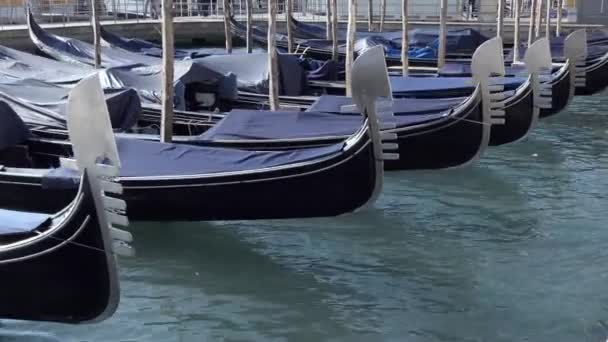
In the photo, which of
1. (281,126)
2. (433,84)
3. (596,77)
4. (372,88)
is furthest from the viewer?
(596,77)

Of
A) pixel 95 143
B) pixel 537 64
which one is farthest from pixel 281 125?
pixel 95 143

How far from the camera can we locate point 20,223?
430cm

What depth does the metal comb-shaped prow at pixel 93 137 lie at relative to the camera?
12.7ft

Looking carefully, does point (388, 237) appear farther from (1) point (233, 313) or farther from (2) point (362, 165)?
(1) point (233, 313)

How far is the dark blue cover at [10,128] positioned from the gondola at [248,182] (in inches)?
26.7

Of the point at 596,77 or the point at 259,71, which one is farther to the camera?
the point at 596,77

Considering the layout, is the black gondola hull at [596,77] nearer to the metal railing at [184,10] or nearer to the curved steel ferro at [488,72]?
the curved steel ferro at [488,72]

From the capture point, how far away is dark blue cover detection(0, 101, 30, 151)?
621 centimetres

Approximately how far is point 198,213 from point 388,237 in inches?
56.9

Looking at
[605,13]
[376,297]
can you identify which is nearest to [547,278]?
[376,297]

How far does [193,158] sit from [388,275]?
1.41 metres

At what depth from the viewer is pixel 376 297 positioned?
539 centimetres

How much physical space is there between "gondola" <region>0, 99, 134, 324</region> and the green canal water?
1.60 ft

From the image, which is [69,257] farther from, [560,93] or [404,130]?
[560,93]
